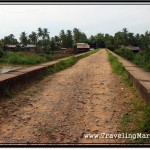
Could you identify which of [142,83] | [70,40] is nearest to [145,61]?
[142,83]

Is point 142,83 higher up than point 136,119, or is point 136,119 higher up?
point 142,83

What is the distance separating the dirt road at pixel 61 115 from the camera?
3.81m

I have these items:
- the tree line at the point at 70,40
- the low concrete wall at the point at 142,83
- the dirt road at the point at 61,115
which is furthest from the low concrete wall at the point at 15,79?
the tree line at the point at 70,40

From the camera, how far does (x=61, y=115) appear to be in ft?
15.8

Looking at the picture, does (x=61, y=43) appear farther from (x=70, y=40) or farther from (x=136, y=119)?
(x=136, y=119)

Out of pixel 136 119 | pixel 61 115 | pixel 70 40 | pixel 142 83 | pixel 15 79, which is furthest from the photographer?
pixel 70 40

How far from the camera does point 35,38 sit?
2768 inches

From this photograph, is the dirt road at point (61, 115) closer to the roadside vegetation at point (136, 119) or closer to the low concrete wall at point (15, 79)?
the roadside vegetation at point (136, 119)

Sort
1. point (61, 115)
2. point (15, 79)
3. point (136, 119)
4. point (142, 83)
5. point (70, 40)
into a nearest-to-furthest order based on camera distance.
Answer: point (136, 119) < point (61, 115) < point (142, 83) < point (15, 79) < point (70, 40)

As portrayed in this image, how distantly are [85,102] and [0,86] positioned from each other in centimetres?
189

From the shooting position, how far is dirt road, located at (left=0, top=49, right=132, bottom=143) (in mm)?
3812

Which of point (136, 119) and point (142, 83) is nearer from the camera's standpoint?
point (136, 119)

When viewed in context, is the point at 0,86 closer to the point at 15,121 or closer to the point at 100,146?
the point at 15,121

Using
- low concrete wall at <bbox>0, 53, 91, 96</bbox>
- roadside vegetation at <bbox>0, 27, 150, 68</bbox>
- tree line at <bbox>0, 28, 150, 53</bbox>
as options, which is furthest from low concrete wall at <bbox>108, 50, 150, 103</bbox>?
tree line at <bbox>0, 28, 150, 53</bbox>
